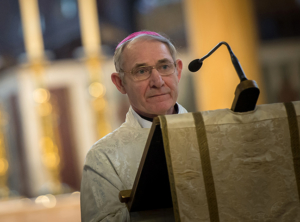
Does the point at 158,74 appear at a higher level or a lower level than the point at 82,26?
lower

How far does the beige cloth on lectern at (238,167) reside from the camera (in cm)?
117

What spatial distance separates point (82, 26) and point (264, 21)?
3263 mm

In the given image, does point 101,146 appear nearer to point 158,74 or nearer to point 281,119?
point 158,74

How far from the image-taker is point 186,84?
656cm

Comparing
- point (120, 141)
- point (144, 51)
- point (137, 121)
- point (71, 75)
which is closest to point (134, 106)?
point (137, 121)

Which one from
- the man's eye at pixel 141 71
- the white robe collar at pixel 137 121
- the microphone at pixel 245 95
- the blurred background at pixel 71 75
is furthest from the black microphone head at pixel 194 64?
the blurred background at pixel 71 75

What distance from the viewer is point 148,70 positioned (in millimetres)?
1918

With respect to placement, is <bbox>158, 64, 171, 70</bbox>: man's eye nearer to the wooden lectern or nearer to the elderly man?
the elderly man

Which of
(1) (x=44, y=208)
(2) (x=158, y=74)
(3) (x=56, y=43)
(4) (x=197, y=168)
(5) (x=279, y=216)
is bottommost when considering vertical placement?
(1) (x=44, y=208)

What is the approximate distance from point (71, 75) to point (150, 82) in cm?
457

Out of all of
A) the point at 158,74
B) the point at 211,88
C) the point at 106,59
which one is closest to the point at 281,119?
the point at 158,74

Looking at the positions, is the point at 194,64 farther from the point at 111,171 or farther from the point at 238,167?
the point at 111,171

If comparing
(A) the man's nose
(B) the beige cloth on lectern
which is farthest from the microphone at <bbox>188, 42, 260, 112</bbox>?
(A) the man's nose

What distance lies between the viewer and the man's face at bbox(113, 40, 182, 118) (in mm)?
1881
